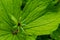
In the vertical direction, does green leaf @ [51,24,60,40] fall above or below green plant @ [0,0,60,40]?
below

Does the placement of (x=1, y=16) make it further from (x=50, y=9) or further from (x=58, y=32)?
(x=58, y=32)

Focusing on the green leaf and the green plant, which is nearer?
the green plant

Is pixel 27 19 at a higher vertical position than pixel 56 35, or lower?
higher

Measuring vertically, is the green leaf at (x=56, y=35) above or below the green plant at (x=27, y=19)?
below

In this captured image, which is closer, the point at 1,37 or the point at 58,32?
the point at 1,37

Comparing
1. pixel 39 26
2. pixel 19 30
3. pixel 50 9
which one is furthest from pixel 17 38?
pixel 50 9

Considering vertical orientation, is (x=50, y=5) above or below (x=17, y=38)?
above

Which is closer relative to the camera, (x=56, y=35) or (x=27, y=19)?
(x=27, y=19)

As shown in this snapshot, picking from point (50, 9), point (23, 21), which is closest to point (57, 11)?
point (50, 9)
